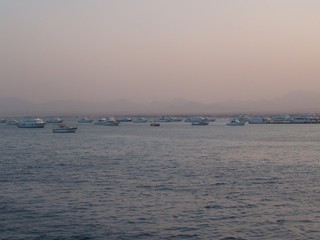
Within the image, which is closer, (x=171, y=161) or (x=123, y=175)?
(x=123, y=175)

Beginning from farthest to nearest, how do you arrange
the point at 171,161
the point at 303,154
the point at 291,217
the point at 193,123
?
the point at 193,123 → the point at 303,154 → the point at 171,161 → the point at 291,217

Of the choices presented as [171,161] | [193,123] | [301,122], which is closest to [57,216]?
[171,161]

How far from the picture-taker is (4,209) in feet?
69.9

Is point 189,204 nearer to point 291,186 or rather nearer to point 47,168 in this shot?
point 291,186

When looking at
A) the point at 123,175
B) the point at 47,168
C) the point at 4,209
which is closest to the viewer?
the point at 4,209

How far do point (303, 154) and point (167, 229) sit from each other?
3081 cm

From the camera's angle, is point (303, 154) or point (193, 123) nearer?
point (303, 154)

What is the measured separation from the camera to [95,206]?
72.5 feet

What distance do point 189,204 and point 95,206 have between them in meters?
3.63

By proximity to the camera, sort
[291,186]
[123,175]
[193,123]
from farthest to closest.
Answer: [193,123] < [123,175] < [291,186]

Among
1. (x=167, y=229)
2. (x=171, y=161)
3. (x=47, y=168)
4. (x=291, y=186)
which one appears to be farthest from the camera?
(x=171, y=161)

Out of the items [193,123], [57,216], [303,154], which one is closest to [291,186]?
[57,216]

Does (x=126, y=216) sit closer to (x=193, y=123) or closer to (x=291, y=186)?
(x=291, y=186)

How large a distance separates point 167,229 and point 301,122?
13749cm
